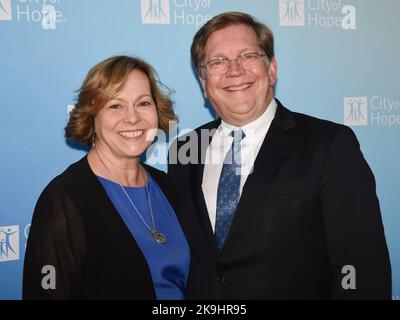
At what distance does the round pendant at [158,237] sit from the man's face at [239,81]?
682mm

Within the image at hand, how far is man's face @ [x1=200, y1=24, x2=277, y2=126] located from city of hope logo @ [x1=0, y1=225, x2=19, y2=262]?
59.0 inches

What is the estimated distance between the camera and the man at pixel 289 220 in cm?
191

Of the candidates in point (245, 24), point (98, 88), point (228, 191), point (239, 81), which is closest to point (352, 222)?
point (228, 191)

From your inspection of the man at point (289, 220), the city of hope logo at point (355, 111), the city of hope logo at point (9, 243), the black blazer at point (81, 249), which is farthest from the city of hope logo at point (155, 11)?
the city of hope logo at point (9, 243)

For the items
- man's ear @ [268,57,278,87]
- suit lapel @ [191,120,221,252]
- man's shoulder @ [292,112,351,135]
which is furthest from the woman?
man's shoulder @ [292,112,351,135]

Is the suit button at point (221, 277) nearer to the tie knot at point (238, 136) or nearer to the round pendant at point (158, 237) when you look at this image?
the round pendant at point (158, 237)

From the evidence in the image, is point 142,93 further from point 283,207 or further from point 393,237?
point 393,237

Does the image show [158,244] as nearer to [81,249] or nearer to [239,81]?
[81,249]

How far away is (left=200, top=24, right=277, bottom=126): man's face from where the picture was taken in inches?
85.5

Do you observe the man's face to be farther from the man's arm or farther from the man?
the man's arm

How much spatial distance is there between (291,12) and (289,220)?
173cm

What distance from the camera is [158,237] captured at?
82.1 inches
